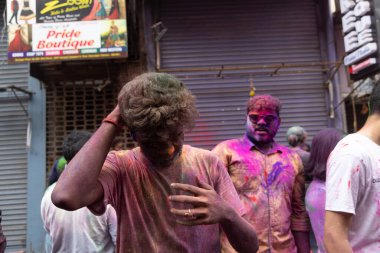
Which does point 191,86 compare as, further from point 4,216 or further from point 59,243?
point 59,243

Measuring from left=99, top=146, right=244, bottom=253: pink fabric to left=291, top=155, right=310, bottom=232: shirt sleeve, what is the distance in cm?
163

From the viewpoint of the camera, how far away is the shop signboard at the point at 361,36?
6.07m

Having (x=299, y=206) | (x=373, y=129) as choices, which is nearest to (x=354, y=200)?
(x=373, y=129)

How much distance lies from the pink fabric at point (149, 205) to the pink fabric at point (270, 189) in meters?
1.37

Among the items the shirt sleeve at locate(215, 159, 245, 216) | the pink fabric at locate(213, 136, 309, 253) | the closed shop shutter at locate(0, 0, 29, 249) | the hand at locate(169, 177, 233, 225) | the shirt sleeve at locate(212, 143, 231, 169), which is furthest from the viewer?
the closed shop shutter at locate(0, 0, 29, 249)

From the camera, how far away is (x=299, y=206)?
314 cm

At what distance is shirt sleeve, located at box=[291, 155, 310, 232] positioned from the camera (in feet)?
10.2

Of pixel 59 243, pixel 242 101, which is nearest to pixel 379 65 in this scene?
pixel 242 101

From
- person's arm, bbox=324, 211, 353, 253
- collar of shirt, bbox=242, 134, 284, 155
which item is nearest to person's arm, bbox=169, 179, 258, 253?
person's arm, bbox=324, 211, 353, 253

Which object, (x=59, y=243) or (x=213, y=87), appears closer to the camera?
(x=59, y=243)

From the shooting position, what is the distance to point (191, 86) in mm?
7289

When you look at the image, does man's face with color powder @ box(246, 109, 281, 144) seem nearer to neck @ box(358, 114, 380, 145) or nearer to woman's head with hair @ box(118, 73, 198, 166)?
neck @ box(358, 114, 380, 145)

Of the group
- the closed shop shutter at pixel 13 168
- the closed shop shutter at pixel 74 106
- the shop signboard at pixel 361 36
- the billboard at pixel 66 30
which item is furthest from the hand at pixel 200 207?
the closed shop shutter at pixel 13 168

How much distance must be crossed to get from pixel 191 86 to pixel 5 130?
3.53m
